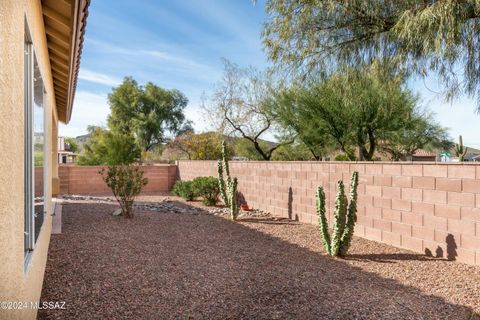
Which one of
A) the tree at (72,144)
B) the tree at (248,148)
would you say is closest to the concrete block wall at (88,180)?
the tree at (248,148)

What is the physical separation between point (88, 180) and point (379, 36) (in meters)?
14.8

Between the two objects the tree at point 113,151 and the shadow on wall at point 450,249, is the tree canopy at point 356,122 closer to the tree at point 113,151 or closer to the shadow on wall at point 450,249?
the shadow on wall at point 450,249

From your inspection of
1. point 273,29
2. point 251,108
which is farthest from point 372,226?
point 251,108

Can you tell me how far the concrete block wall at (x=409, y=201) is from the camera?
5.97 m

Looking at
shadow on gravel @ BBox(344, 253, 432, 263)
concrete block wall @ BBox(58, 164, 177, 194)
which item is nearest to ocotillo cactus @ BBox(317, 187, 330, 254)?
shadow on gravel @ BBox(344, 253, 432, 263)

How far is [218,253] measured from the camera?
21.1 ft

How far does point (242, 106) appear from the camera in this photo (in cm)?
2166

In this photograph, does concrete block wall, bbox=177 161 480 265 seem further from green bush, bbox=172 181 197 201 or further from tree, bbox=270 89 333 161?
tree, bbox=270 89 333 161

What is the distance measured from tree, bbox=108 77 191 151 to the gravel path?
3683 cm

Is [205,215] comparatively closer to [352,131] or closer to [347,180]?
[347,180]

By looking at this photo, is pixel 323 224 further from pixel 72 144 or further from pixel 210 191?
pixel 72 144

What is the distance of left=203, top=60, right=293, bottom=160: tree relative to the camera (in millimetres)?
21000

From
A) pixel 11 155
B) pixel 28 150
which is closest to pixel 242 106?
pixel 28 150

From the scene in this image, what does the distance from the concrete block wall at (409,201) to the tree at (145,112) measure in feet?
116
